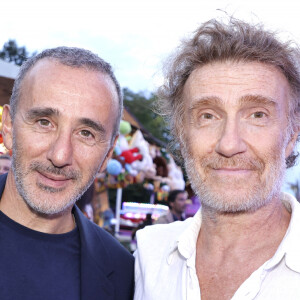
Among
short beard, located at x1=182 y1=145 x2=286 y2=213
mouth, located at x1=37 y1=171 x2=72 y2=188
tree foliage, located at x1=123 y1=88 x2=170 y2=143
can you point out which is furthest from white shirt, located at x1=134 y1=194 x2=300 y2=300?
→ tree foliage, located at x1=123 y1=88 x2=170 y2=143

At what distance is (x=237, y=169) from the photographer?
1969mm

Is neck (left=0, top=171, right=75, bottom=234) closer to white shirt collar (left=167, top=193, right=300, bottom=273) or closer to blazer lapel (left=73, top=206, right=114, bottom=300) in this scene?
blazer lapel (left=73, top=206, right=114, bottom=300)

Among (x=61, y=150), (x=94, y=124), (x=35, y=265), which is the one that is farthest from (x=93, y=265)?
(x=94, y=124)

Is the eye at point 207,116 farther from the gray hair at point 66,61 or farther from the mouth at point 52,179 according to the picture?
the mouth at point 52,179

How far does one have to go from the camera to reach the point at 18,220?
2172 mm

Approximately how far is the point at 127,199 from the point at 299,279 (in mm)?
19878

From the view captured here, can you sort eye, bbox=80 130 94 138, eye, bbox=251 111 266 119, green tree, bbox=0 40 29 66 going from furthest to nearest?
green tree, bbox=0 40 29 66 → eye, bbox=80 130 94 138 → eye, bbox=251 111 266 119

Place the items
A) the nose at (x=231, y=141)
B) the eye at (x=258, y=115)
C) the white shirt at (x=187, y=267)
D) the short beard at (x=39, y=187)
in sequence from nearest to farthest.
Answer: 1. the white shirt at (x=187, y=267)
2. the nose at (x=231, y=141)
3. the eye at (x=258, y=115)
4. the short beard at (x=39, y=187)

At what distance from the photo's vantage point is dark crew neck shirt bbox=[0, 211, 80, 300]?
197 centimetres

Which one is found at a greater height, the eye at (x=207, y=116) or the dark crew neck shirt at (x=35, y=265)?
the eye at (x=207, y=116)

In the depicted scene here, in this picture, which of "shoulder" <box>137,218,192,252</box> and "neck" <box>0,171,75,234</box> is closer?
"neck" <box>0,171,75,234</box>

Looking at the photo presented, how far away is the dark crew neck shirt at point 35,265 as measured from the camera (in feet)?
6.46

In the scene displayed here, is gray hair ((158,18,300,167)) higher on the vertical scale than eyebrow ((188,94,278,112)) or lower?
higher

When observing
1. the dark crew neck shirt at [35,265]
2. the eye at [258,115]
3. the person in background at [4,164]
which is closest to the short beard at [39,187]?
the dark crew neck shirt at [35,265]
